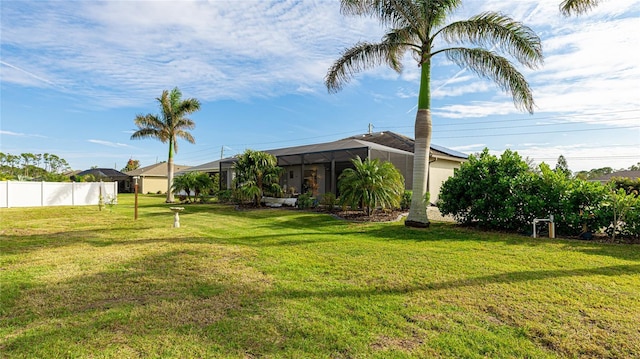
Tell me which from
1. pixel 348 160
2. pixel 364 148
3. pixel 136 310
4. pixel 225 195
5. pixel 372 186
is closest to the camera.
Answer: pixel 136 310

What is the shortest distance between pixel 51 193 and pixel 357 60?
2110 cm

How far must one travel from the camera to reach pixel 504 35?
30.5 ft

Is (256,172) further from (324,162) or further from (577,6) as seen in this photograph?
(577,6)

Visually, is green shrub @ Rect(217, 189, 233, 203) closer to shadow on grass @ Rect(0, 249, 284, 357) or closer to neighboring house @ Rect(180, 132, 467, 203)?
neighboring house @ Rect(180, 132, 467, 203)

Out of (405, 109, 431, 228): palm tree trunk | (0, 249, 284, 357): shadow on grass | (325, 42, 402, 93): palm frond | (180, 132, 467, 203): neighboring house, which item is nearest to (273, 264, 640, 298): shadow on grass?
(0, 249, 284, 357): shadow on grass

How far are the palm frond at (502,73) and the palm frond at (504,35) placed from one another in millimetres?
316

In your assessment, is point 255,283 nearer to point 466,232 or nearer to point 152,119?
point 466,232

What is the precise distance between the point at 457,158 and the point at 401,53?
1038 centimetres

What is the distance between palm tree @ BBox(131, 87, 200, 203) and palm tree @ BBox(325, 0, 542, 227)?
18164 millimetres

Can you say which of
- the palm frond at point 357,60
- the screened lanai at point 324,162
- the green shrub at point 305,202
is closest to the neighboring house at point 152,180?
the screened lanai at point 324,162

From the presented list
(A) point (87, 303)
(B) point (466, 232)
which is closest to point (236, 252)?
(A) point (87, 303)

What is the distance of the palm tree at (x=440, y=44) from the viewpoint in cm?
928

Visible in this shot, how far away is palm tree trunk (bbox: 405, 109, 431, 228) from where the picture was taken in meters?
9.92

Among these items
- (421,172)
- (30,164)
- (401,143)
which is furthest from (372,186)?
(30,164)
